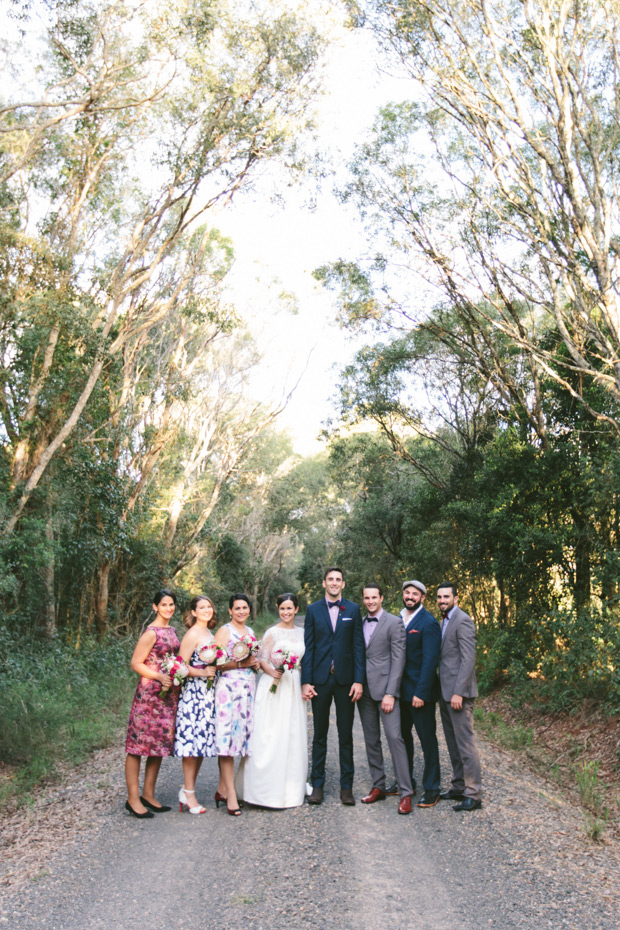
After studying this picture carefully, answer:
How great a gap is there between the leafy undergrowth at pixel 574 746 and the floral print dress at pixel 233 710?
9.90ft

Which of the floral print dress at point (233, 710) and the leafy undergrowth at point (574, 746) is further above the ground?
the floral print dress at point (233, 710)

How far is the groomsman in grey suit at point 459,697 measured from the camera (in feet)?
21.7

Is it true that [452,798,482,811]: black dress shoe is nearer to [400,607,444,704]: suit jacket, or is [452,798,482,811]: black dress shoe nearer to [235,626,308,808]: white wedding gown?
[400,607,444,704]: suit jacket

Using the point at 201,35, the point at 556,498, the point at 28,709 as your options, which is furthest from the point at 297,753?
the point at 201,35

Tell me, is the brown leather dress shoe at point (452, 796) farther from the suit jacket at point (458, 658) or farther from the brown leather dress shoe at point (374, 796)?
the suit jacket at point (458, 658)

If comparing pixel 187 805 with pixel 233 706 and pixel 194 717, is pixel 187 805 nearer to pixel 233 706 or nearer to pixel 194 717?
pixel 194 717

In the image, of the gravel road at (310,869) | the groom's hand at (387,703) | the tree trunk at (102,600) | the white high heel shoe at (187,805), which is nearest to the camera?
the gravel road at (310,869)

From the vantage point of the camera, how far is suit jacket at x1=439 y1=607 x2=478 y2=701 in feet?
21.8

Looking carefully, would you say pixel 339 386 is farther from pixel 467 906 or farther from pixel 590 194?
pixel 467 906

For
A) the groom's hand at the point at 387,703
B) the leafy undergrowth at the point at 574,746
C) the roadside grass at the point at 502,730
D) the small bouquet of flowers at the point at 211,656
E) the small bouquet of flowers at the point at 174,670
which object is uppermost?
the small bouquet of flowers at the point at 211,656

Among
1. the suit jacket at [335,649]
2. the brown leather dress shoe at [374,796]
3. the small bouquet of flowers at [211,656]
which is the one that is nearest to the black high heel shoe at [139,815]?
the small bouquet of flowers at [211,656]

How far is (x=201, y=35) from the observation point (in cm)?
1293

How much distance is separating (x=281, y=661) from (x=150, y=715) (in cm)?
126

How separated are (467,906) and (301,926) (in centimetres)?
104
